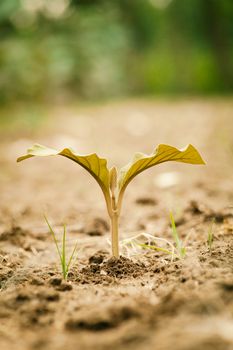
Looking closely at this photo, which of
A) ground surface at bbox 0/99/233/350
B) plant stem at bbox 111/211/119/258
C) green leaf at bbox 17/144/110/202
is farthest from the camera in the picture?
plant stem at bbox 111/211/119/258

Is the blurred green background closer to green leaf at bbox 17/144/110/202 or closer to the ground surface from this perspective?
the ground surface

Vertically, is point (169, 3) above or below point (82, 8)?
above

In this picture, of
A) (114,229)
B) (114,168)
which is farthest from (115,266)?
(114,168)

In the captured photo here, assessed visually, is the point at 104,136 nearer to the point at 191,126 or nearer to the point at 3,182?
Answer: the point at 191,126

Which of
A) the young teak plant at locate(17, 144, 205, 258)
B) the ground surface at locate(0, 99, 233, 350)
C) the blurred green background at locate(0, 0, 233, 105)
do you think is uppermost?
the blurred green background at locate(0, 0, 233, 105)

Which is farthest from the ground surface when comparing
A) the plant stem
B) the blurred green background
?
the blurred green background

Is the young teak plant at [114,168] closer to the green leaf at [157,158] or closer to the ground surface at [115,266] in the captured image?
the green leaf at [157,158]

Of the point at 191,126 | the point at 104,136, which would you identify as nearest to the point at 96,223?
the point at 104,136
